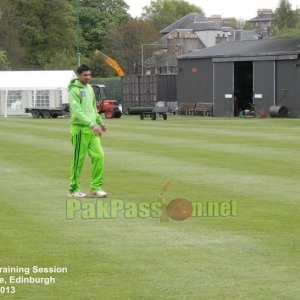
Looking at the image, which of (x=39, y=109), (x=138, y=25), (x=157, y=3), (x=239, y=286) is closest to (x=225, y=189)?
(x=239, y=286)

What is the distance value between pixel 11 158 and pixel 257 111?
116 ft

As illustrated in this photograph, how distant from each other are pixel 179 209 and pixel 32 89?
189ft

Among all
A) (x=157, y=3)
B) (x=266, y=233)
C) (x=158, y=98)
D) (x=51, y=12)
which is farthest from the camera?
(x=157, y=3)

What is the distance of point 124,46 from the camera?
117062mm

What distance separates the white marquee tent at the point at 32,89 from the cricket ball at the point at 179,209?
55.3 m

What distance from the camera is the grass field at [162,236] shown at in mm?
8938

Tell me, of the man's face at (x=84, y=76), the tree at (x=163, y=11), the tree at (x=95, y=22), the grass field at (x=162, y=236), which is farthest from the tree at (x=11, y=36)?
the man's face at (x=84, y=76)

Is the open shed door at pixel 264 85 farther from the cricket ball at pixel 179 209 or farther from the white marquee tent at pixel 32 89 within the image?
the cricket ball at pixel 179 209

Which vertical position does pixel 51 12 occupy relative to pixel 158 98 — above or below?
above

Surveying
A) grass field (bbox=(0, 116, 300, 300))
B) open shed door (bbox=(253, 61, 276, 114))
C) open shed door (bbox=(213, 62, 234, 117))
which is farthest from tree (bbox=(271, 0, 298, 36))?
grass field (bbox=(0, 116, 300, 300))

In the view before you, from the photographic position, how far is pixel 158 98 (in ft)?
234

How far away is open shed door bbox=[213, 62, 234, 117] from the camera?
2383 inches

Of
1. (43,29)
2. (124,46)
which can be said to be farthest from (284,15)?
(43,29)

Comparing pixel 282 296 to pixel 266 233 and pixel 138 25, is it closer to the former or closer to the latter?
pixel 266 233
